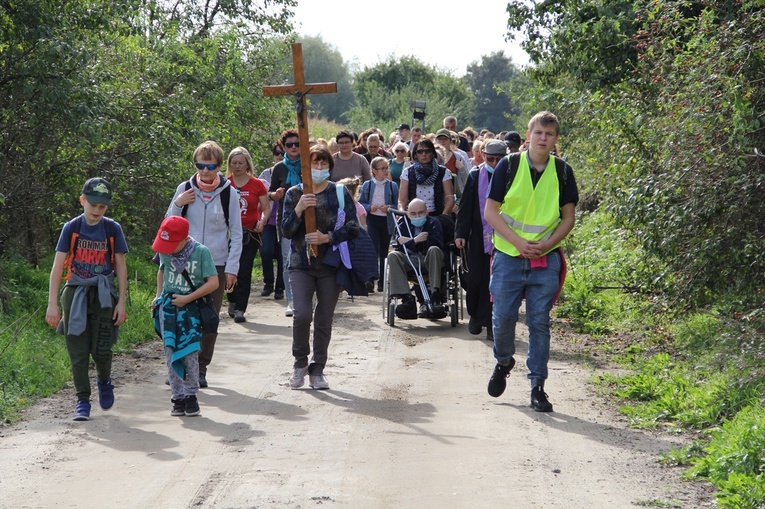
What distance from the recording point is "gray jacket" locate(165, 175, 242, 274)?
29.7 ft

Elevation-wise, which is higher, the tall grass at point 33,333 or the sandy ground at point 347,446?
the tall grass at point 33,333

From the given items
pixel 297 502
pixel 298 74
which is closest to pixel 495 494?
pixel 297 502

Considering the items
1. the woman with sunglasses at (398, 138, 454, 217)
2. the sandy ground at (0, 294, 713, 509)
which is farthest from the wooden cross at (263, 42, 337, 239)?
the woman with sunglasses at (398, 138, 454, 217)

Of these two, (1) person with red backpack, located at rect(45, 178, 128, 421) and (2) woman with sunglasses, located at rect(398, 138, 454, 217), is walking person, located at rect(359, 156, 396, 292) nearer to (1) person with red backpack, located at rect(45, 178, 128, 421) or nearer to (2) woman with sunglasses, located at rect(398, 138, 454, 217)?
(2) woman with sunglasses, located at rect(398, 138, 454, 217)

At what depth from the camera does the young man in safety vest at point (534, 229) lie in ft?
25.6

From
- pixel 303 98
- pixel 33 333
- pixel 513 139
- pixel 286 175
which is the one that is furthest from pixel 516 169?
pixel 286 175

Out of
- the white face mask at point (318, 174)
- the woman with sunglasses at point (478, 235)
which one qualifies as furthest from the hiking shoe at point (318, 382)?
the woman with sunglasses at point (478, 235)

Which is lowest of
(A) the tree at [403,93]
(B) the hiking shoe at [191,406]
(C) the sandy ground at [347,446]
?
(C) the sandy ground at [347,446]

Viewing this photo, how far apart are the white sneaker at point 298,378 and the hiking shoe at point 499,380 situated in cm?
167

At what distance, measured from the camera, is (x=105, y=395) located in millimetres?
8219

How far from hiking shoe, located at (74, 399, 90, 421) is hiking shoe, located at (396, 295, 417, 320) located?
16.7ft

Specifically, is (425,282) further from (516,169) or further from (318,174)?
(516,169)

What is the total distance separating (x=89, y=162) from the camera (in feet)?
42.7

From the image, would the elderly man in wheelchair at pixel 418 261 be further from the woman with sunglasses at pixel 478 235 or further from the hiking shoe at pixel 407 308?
the woman with sunglasses at pixel 478 235
